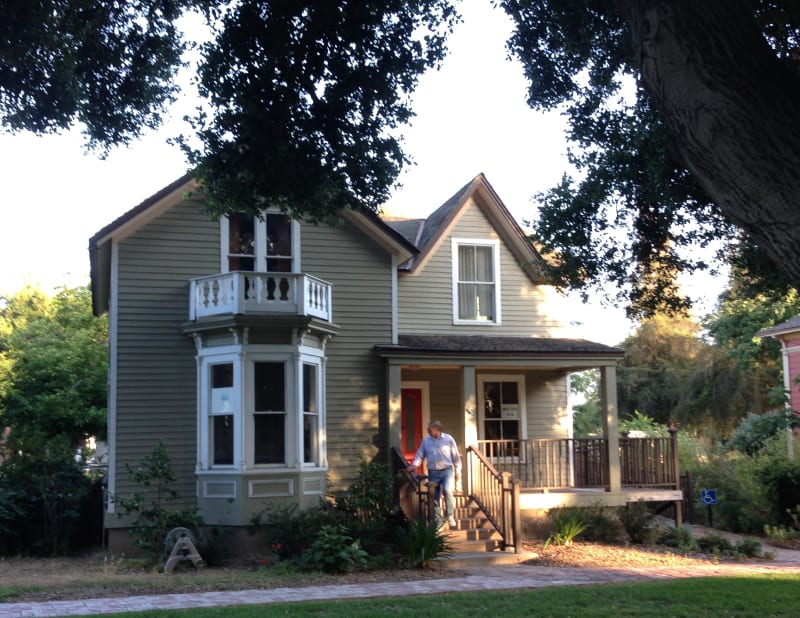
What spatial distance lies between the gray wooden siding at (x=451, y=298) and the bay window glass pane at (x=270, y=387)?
10.8 ft

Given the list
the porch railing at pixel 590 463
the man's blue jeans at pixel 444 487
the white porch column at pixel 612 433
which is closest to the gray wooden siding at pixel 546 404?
the porch railing at pixel 590 463

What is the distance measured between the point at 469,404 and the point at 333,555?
5032 mm

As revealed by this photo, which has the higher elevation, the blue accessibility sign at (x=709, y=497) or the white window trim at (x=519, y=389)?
the white window trim at (x=519, y=389)

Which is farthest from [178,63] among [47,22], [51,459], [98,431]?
[98,431]

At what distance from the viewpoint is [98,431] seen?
27422 mm

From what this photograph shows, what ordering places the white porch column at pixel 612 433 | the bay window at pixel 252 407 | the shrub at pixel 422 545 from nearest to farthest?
the shrub at pixel 422 545
the bay window at pixel 252 407
the white porch column at pixel 612 433

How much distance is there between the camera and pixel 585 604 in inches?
409

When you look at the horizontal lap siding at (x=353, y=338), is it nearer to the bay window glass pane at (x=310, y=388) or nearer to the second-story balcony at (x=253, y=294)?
the bay window glass pane at (x=310, y=388)

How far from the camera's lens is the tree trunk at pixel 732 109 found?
16.2 ft

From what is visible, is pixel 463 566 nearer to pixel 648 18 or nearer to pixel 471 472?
pixel 471 472

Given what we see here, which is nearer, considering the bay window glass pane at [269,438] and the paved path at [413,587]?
the paved path at [413,587]

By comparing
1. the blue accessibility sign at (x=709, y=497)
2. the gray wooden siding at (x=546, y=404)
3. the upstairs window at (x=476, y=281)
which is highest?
the upstairs window at (x=476, y=281)

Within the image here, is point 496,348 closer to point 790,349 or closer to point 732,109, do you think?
point 790,349

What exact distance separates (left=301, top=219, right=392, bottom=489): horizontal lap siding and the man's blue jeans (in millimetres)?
2523
